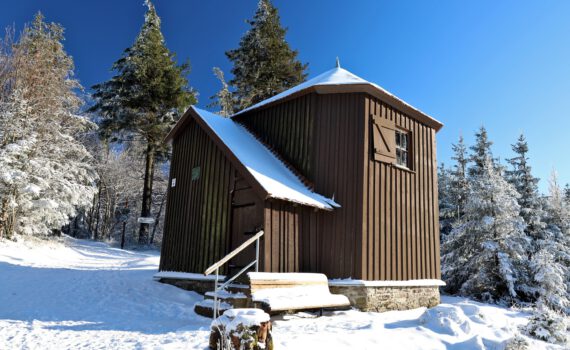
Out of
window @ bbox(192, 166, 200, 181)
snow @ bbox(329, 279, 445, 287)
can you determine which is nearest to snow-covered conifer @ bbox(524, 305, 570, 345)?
snow @ bbox(329, 279, 445, 287)

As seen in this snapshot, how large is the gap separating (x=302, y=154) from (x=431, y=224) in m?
4.38

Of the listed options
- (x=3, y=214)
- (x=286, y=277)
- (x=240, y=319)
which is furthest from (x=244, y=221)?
(x=3, y=214)

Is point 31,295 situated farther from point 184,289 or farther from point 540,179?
point 540,179

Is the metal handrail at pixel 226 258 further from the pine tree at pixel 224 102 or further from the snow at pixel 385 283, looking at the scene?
the pine tree at pixel 224 102

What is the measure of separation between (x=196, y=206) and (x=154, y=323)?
414 cm

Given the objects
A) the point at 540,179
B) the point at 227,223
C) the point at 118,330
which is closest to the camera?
the point at 118,330

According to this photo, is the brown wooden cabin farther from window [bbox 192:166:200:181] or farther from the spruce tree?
the spruce tree

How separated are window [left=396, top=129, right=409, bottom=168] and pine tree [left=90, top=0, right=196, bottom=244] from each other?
567 inches

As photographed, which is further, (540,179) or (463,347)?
(540,179)

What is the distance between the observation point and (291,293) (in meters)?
7.55

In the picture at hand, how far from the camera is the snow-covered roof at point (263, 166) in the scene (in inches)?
344

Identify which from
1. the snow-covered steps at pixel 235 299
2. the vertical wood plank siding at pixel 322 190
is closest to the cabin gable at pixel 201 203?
the vertical wood plank siding at pixel 322 190

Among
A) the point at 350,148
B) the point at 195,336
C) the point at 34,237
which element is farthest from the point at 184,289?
the point at 34,237

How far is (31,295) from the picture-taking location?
875 cm
